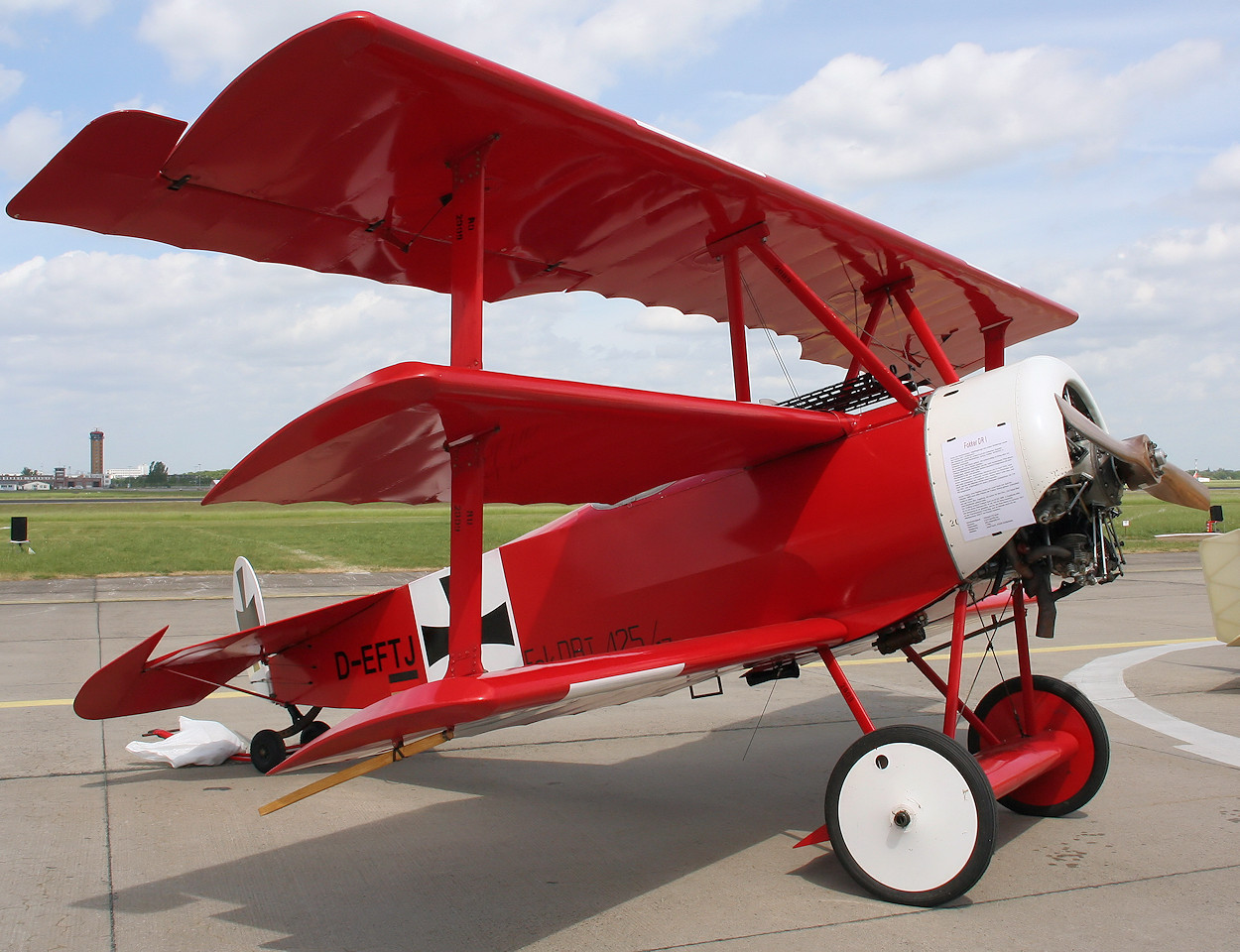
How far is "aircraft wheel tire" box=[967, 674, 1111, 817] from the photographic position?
191 inches

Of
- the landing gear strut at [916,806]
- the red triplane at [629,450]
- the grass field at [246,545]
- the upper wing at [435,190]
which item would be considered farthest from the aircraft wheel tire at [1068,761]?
the grass field at [246,545]

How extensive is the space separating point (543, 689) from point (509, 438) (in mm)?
1067

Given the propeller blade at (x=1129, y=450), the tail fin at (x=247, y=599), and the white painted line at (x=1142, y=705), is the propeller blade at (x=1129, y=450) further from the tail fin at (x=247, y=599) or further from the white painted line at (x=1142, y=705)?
the tail fin at (x=247, y=599)

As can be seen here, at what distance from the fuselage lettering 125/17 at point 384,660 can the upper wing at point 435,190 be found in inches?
85.2

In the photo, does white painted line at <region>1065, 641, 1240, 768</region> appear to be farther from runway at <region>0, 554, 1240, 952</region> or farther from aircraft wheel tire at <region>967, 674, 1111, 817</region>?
aircraft wheel tire at <region>967, 674, 1111, 817</region>

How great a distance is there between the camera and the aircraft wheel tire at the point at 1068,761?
486 centimetres

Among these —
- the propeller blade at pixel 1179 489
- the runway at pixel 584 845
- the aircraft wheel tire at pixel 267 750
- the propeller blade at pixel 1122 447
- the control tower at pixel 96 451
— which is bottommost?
the runway at pixel 584 845

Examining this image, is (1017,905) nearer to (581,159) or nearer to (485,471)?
(485,471)

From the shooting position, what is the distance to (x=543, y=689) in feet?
10.7

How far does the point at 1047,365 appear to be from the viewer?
13.1ft

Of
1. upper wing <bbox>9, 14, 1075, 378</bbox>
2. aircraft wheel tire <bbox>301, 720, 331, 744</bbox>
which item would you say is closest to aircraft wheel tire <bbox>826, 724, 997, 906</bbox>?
upper wing <bbox>9, 14, 1075, 378</bbox>

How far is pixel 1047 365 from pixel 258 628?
4539 mm

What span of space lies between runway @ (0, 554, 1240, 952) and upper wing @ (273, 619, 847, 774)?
80 centimetres

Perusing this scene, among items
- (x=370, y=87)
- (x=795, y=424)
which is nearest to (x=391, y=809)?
(x=795, y=424)
